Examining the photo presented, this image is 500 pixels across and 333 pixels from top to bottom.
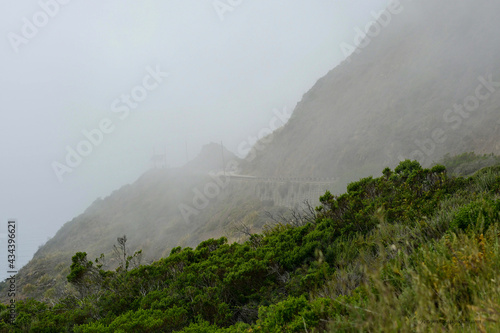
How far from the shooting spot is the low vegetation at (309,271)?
10.2 feet

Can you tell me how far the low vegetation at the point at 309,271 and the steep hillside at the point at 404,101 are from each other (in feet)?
54.5

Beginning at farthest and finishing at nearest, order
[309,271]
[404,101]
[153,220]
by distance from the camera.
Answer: [153,220], [404,101], [309,271]

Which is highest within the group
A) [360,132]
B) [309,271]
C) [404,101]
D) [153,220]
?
[153,220]

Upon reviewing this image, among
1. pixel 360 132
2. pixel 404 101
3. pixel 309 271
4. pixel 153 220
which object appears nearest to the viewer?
pixel 309 271

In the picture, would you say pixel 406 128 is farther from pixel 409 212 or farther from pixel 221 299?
pixel 221 299

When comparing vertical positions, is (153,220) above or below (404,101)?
above

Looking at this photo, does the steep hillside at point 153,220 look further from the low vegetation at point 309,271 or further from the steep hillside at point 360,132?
the low vegetation at point 309,271

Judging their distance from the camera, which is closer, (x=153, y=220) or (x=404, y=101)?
(x=404, y=101)

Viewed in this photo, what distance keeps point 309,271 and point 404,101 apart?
32.5 metres

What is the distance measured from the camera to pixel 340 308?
3000 mm

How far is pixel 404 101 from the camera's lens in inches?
1297

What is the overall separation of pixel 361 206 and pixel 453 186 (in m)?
2.01

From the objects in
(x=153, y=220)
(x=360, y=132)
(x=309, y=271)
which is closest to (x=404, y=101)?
(x=360, y=132)

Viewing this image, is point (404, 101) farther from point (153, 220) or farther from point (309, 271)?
point (309, 271)
